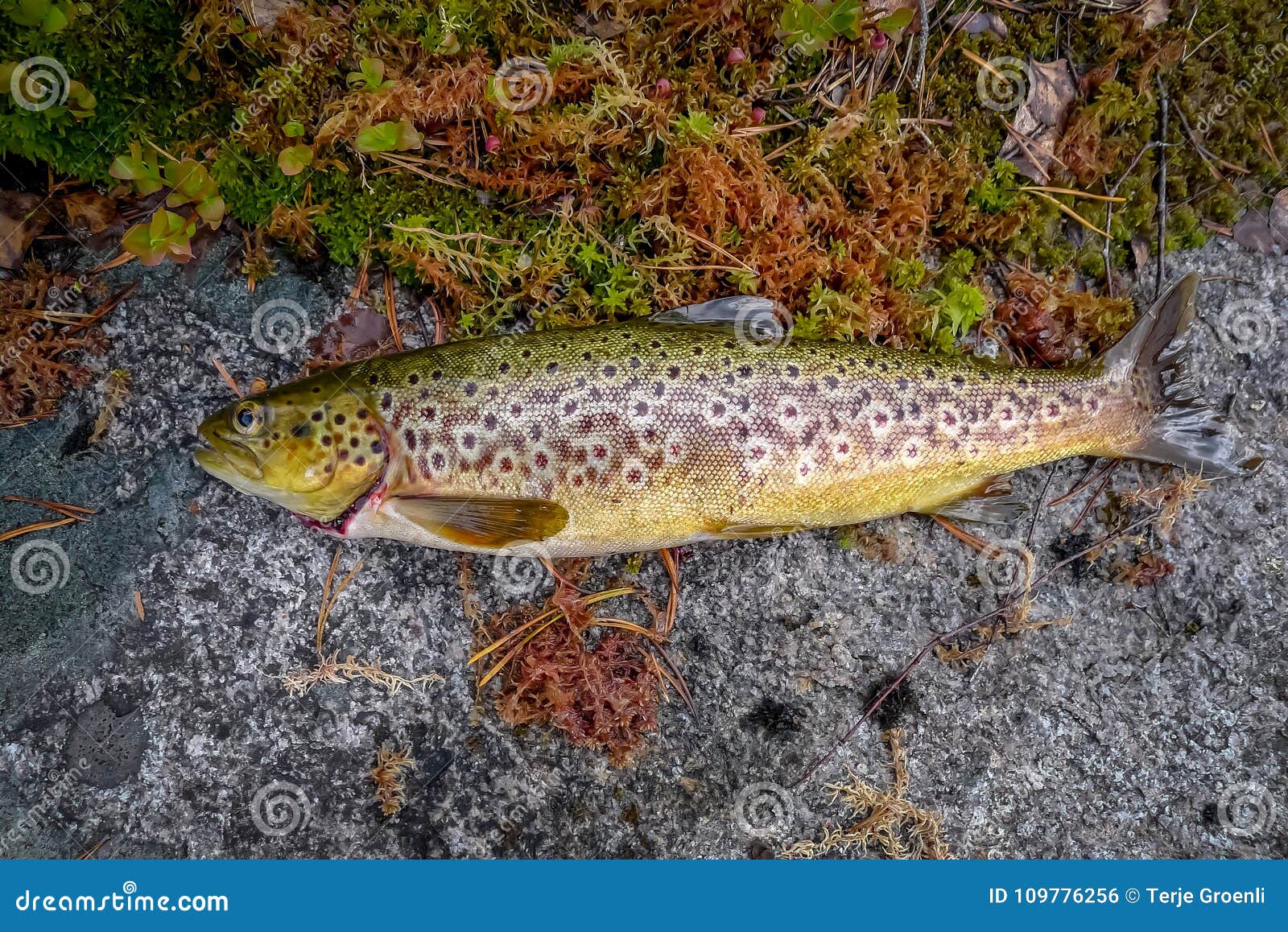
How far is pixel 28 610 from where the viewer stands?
3.35 metres

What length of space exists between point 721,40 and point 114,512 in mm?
3637

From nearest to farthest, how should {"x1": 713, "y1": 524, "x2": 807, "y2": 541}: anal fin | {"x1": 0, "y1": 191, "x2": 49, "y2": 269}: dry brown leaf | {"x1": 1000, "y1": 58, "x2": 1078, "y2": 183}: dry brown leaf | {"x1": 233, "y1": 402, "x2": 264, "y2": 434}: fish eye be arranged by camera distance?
{"x1": 233, "y1": 402, "x2": 264, "y2": 434}: fish eye < {"x1": 713, "y1": 524, "x2": 807, "y2": 541}: anal fin < {"x1": 0, "y1": 191, "x2": 49, "y2": 269}: dry brown leaf < {"x1": 1000, "y1": 58, "x2": 1078, "y2": 183}: dry brown leaf

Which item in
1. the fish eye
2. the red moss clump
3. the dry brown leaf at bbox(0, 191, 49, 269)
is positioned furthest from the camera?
the red moss clump

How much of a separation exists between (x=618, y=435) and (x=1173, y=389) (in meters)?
2.64

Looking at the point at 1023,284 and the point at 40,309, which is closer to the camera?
the point at 40,309

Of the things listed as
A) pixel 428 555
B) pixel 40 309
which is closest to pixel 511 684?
pixel 428 555

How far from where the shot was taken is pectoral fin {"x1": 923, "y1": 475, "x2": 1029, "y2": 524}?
3.36 m

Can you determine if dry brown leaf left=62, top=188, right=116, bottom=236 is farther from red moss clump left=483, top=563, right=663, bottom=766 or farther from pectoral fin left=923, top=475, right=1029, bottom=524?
pectoral fin left=923, top=475, right=1029, bottom=524

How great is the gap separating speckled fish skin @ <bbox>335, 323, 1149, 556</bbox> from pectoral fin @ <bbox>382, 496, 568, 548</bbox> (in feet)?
0.15

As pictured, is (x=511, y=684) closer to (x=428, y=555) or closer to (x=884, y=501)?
(x=428, y=555)

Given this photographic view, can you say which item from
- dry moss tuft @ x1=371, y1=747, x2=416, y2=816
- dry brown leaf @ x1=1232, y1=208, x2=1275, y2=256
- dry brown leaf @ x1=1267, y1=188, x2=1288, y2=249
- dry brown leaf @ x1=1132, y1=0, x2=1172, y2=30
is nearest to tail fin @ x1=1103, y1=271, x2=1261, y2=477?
dry brown leaf @ x1=1232, y1=208, x2=1275, y2=256

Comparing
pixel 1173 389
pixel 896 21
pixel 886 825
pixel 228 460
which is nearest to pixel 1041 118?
pixel 896 21

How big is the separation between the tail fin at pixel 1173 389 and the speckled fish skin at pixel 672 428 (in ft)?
2.20

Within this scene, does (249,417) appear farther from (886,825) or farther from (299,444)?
(886,825)
